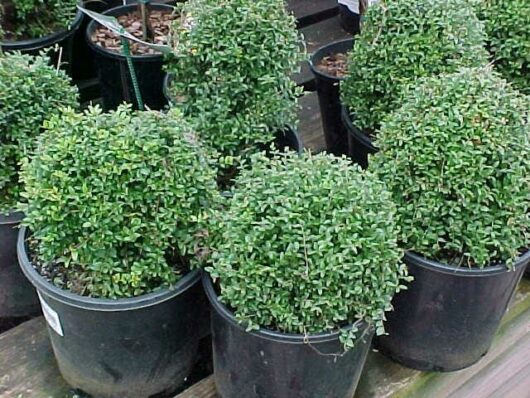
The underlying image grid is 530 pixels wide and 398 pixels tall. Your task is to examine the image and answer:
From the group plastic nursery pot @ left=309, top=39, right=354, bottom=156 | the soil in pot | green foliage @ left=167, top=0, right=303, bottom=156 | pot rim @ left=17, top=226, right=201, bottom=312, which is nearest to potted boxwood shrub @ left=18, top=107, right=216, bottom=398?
pot rim @ left=17, top=226, right=201, bottom=312

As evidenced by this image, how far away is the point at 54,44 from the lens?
2131 millimetres

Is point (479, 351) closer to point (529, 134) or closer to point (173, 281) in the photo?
point (529, 134)

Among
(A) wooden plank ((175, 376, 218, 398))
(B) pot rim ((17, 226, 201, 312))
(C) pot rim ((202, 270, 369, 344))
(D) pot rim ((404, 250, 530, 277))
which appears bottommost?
(A) wooden plank ((175, 376, 218, 398))

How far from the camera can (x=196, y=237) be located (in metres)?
1.47

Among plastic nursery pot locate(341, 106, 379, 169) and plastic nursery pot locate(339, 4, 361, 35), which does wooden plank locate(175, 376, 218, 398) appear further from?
plastic nursery pot locate(339, 4, 361, 35)

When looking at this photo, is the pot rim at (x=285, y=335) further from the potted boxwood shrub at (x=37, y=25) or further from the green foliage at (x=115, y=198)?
the potted boxwood shrub at (x=37, y=25)

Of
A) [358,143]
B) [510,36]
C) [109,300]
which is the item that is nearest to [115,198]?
[109,300]

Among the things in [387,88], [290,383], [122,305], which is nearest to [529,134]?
[387,88]

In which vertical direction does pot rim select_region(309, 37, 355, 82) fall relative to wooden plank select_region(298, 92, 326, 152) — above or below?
above

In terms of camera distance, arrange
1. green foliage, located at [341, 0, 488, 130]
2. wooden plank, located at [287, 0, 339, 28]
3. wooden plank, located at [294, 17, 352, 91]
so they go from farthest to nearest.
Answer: wooden plank, located at [287, 0, 339, 28], wooden plank, located at [294, 17, 352, 91], green foliage, located at [341, 0, 488, 130]

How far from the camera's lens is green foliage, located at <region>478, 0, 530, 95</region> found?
6.37ft

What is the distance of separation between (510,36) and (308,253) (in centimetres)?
99

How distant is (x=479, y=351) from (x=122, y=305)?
768 millimetres

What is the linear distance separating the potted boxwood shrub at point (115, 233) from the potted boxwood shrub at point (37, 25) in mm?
708
